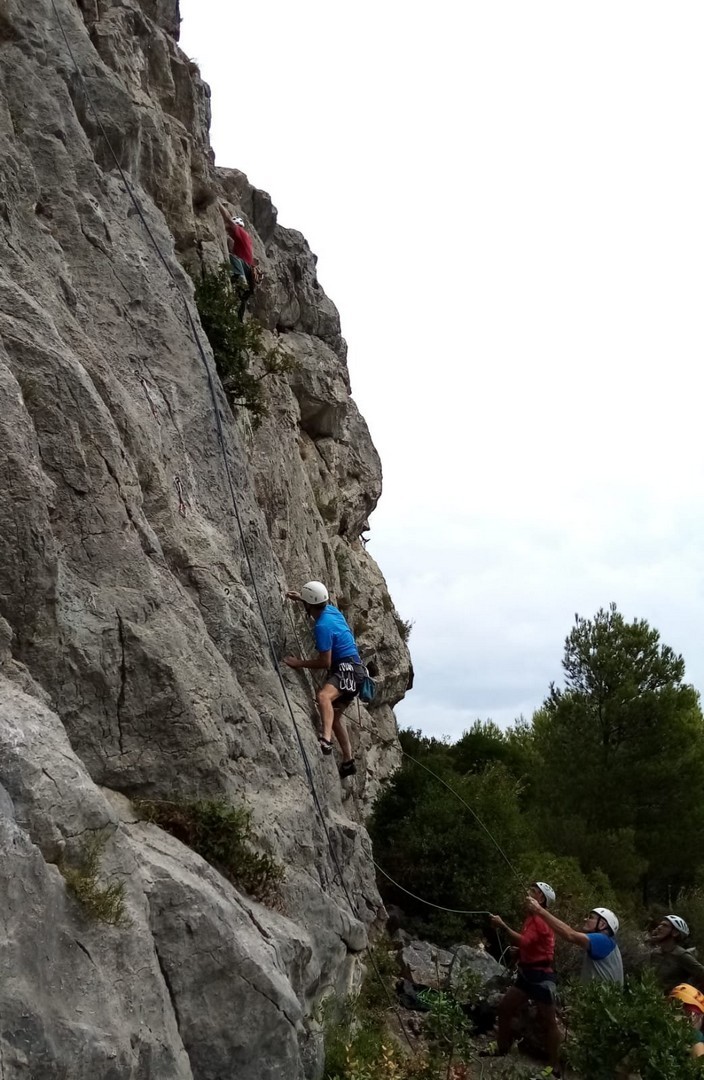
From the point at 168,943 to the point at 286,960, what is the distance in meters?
1.43

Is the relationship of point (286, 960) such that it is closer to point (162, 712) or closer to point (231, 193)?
point (162, 712)

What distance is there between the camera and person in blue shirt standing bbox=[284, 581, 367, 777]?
11336 mm

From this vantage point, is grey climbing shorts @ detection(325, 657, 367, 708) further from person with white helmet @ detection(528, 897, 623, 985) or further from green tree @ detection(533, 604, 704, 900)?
green tree @ detection(533, 604, 704, 900)

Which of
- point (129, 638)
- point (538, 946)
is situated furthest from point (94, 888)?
point (538, 946)

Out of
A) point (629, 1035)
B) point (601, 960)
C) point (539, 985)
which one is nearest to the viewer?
point (629, 1035)

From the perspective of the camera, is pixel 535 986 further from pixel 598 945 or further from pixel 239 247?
pixel 239 247

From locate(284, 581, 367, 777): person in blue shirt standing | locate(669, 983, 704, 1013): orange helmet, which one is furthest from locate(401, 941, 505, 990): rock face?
locate(284, 581, 367, 777): person in blue shirt standing

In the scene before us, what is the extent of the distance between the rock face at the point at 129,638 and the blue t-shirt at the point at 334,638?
418 millimetres

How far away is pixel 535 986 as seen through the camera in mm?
10898

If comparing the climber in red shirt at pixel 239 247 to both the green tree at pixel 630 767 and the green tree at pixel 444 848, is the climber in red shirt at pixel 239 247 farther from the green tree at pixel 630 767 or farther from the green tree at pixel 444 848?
the green tree at pixel 630 767

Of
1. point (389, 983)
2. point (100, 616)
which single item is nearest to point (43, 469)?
point (100, 616)

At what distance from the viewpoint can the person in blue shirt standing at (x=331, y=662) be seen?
37.2ft

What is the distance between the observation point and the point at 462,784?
18.4 meters

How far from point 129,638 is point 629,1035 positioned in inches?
220
